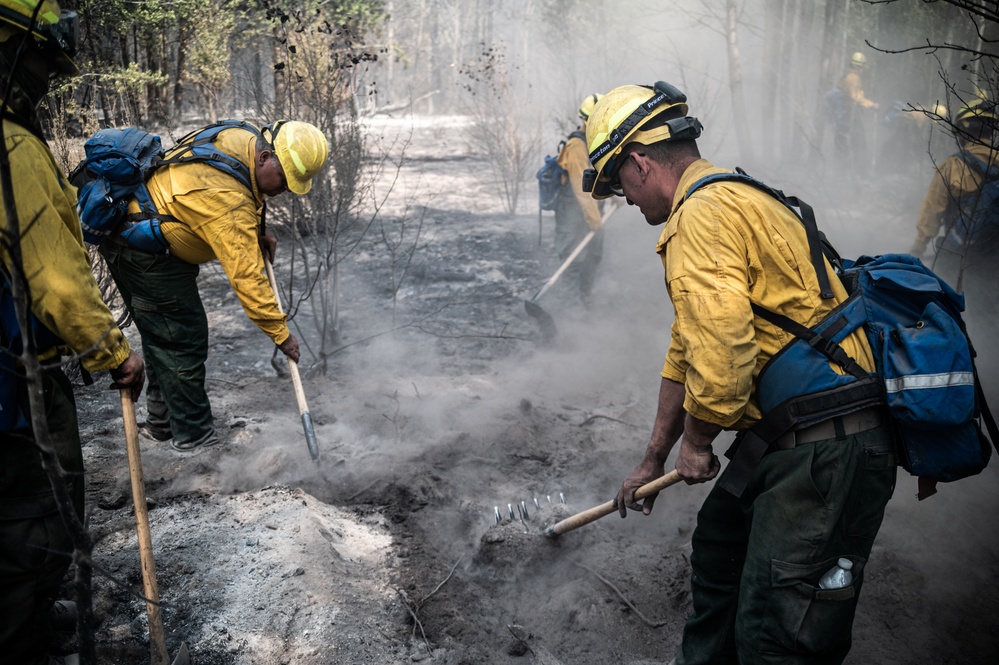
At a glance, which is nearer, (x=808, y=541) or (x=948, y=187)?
(x=808, y=541)

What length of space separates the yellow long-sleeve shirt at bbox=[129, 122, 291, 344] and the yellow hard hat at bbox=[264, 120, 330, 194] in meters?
0.20

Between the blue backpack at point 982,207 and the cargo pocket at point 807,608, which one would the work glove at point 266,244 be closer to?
the cargo pocket at point 807,608

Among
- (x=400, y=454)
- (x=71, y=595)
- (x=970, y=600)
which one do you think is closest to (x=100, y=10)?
(x=400, y=454)

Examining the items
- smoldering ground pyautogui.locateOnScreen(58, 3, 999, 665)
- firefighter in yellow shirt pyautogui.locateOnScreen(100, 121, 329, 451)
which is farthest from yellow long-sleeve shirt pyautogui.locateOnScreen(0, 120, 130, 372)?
firefighter in yellow shirt pyautogui.locateOnScreen(100, 121, 329, 451)

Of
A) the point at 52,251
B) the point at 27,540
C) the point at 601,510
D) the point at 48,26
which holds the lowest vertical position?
the point at 601,510

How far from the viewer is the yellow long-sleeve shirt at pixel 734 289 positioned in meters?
1.87

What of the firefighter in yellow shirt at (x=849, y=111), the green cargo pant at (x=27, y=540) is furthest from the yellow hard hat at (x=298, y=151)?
the firefighter in yellow shirt at (x=849, y=111)

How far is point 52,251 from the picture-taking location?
193 centimetres

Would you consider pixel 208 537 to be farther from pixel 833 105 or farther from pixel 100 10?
pixel 833 105

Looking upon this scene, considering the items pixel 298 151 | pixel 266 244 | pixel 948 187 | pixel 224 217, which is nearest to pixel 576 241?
pixel 948 187

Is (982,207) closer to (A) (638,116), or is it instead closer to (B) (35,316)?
(A) (638,116)

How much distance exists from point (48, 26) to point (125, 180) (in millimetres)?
1796

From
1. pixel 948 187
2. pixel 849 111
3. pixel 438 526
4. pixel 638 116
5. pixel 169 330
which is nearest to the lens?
pixel 638 116

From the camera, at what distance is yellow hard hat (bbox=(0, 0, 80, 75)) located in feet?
6.02
